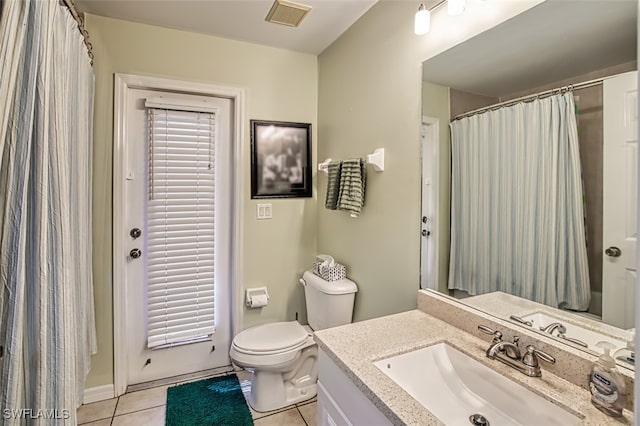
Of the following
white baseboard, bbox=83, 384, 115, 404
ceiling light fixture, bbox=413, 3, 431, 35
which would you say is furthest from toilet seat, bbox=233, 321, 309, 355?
ceiling light fixture, bbox=413, 3, 431, 35

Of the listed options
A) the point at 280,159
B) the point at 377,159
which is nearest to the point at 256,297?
the point at 280,159

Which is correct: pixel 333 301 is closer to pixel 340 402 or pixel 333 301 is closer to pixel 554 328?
pixel 340 402

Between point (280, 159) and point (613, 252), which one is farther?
point (280, 159)

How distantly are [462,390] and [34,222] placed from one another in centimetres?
155

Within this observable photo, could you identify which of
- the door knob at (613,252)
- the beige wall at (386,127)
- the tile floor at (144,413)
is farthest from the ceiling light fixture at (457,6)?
the tile floor at (144,413)

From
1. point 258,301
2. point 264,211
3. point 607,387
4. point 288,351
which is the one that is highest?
point 264,211

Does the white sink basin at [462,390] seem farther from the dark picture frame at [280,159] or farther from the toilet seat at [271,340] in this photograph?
the dark picture frame at [280,159]

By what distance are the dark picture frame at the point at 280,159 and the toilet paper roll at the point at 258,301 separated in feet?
2.45

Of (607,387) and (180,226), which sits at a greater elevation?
(180,226)

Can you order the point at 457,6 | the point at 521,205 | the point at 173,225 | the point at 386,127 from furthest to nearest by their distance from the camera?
the point at 173,225 → the point at 386,127 → the point at 457,6 → the point at 521,205

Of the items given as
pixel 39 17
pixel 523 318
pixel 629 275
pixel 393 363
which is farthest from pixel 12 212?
pixel 629 275

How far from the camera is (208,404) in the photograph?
2.01 meters

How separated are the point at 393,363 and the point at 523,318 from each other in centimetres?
49

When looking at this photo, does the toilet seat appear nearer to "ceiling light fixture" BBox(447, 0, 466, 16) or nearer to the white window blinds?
the white window blinds
